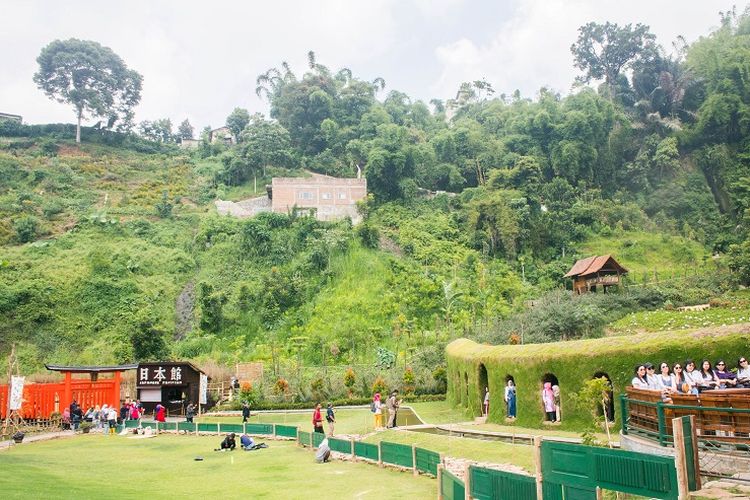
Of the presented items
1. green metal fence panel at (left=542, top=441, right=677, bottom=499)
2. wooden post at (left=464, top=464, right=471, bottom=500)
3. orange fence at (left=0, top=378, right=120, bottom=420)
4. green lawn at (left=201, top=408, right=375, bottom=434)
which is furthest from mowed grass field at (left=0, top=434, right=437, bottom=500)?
orange fence at (left=0, top=378, right=120, bottom=420)

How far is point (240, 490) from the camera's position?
14.0 meters

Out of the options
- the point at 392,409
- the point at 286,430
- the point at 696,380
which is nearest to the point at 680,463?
the point at 696,380

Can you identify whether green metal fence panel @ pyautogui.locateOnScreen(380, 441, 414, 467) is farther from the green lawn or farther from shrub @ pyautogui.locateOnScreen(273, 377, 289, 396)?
shrub @ pyautogui.locateOnScreen(273, 377, 289, 396)

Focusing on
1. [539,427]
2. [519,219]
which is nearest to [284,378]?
[539,427]

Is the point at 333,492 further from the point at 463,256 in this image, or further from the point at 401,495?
the point at 463,256

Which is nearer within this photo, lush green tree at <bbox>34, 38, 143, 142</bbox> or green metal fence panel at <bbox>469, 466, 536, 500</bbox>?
green metal fence panel at <bbox>469, 466, 536, 500</bbox>

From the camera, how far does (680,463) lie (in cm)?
761

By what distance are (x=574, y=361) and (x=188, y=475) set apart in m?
11.6

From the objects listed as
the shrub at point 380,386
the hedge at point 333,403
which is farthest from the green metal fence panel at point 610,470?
the hedge at point 333,403

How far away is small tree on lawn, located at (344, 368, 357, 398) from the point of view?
3297 centimetres

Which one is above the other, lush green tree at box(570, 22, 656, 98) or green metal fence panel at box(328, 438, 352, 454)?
lush green tree at box(570, 22, 656, 98)

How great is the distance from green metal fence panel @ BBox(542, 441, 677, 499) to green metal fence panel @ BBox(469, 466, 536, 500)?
30cm

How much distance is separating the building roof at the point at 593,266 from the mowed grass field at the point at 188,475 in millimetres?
29841

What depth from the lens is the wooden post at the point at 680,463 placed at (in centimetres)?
743
